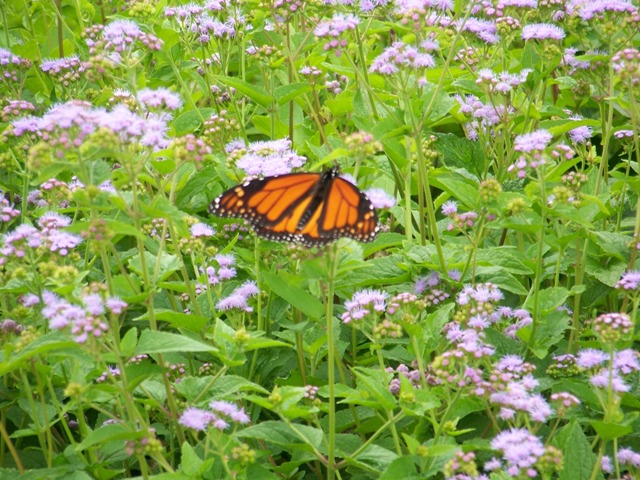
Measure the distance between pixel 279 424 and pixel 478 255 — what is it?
119cm

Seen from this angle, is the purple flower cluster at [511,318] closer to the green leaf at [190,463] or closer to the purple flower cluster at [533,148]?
the purple flower cluster at [533,148]

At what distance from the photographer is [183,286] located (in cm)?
366

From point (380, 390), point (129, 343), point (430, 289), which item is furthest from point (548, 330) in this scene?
point (129, 343)

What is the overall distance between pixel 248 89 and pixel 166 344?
1.81 metres

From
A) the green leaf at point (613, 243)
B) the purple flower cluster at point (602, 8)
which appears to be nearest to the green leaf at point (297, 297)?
the green leaf at point (613, 243)

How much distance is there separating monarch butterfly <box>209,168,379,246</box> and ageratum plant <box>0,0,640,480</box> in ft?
0.04

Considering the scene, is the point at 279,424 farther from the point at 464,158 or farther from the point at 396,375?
the point at 464,158

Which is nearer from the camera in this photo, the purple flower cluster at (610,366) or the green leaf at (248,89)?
the purple flower cluster at (610,366)

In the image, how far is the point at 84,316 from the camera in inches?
110

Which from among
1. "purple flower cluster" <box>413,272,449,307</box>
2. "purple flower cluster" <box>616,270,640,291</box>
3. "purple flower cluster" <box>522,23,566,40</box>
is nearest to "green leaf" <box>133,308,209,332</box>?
"purple flower cluster" <box>413,272,449,307</box>

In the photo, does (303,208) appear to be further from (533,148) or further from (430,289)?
(533,148)

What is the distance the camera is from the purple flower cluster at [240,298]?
12.0 feet

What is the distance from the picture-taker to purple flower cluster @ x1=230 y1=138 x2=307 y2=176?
3.65 m

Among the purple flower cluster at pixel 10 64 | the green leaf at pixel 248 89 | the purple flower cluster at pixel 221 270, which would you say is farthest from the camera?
the purple flower cluster at pixel 10 64
